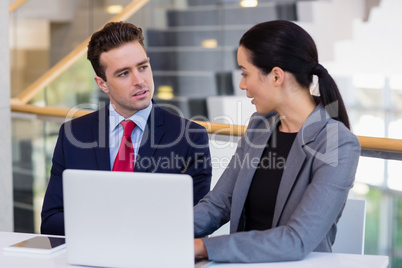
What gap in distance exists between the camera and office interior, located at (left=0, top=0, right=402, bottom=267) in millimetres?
3432

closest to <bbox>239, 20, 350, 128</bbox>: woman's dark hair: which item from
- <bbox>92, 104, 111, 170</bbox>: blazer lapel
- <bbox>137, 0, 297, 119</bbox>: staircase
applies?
<bbox>92, 104, 111, 170</bbox>: blazer lapel

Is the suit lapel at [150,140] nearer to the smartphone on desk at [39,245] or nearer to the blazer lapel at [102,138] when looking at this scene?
the blazer lapel at [102,138]

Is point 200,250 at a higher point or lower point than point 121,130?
lower

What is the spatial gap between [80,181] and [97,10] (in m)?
4.39

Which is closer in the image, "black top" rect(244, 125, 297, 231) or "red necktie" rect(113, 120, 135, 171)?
"black top" rect(244, 125, 297, 231)

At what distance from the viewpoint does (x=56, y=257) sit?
5.14 feet

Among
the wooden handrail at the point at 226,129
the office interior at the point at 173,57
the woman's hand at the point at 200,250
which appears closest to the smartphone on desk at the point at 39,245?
the woman's hand at the point at 200,250

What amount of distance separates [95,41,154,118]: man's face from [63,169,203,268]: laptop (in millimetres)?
751

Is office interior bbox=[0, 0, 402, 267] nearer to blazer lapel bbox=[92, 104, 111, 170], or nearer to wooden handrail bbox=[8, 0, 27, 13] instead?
wooden handrail bbox=[8, 0, 27, 13]

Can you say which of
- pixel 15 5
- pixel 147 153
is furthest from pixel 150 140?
pixel 15 5

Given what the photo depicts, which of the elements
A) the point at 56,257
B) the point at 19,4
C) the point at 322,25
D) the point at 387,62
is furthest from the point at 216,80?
the point at 56,257

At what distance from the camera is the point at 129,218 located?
141 cm

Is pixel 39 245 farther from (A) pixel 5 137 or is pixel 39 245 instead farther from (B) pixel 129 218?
(A) pixel 5 137

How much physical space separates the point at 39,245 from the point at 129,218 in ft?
1.20
